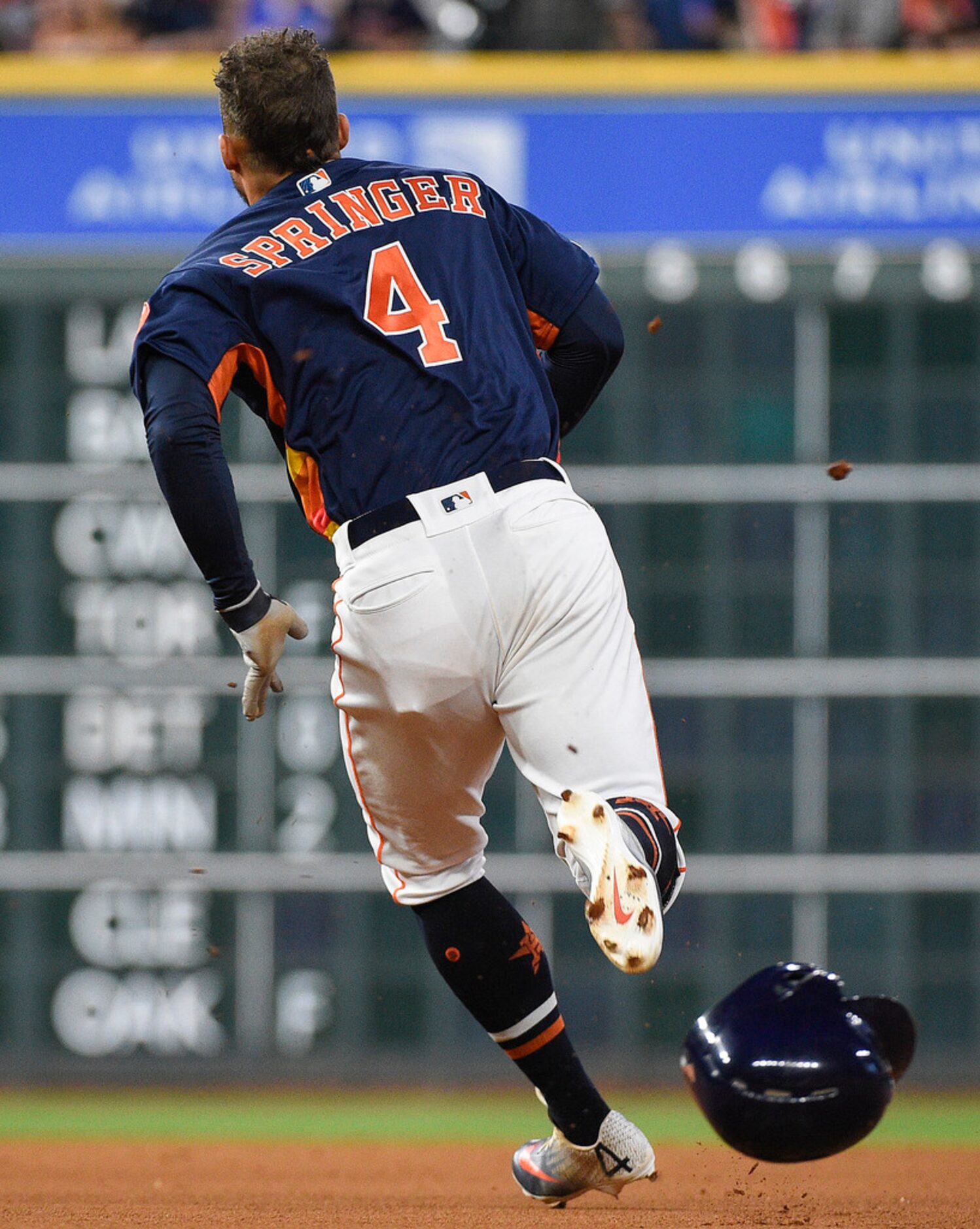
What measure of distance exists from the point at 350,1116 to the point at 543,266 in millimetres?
3976

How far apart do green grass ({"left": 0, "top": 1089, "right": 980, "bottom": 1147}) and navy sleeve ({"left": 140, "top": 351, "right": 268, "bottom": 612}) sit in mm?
3303

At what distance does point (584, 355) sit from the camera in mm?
3096

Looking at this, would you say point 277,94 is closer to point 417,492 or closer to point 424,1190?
point 417,492

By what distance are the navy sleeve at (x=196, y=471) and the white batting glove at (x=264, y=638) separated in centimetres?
2

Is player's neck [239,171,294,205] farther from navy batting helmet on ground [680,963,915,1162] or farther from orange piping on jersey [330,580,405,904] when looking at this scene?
navy batting helmet on ground [680,963,915,1162]

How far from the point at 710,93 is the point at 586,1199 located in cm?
390

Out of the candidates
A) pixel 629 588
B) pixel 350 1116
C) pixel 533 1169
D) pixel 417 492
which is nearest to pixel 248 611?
pixel 417 492

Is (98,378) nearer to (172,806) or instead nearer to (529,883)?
(172,806)

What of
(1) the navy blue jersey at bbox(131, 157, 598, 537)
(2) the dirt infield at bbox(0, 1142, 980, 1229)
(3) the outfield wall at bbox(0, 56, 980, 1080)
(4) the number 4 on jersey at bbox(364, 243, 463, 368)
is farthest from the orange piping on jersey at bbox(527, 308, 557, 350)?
(3) the outfield wall at bbox(0, 56, 980, 1080)

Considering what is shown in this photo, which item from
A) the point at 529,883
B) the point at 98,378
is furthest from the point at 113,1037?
the point at 98,378

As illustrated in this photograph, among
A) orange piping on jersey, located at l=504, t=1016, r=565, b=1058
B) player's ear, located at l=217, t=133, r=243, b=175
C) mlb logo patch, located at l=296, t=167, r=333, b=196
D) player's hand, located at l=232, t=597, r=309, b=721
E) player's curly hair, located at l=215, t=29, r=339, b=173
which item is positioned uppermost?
player's curly hair, located at l=215, t=29, r=339, b=173

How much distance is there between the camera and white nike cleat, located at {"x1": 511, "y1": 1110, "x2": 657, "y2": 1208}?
3.04 meters

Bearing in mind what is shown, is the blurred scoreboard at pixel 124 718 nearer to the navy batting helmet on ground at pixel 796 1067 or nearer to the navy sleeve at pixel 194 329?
the navy sleeve at pixel 194 329

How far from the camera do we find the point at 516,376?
2.80 meters
